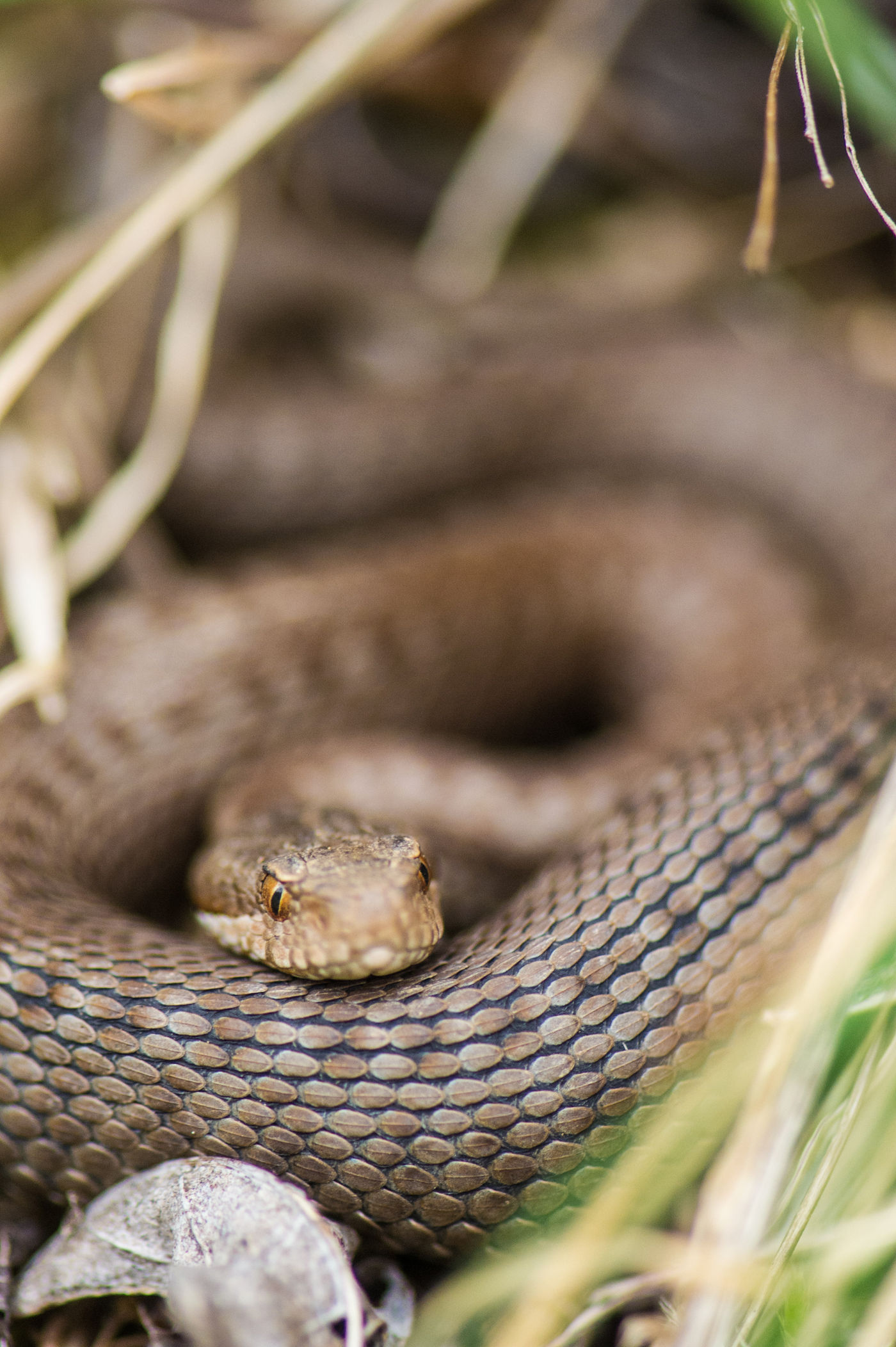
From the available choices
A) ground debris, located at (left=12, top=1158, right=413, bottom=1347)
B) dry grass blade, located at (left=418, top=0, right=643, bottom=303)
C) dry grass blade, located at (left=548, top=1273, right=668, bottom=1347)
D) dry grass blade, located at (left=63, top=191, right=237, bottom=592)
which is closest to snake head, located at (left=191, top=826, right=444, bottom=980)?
ground debris, located at (left=12, top=1158, right=413, bottom=1347)

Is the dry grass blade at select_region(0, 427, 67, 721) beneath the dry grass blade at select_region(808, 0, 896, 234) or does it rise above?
beneath

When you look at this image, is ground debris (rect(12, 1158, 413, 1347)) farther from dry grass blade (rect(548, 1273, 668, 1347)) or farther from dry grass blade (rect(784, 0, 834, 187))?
dry grass blade (rect(784, 0, 834, 187))

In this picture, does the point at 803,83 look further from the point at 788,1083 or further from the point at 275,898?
the point at 275,898

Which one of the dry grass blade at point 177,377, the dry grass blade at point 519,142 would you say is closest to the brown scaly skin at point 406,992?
the dry grass blade at point 177,377

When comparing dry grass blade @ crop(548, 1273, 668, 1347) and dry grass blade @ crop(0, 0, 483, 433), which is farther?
dry grass blade @ crop(0, 0, 483, 433)

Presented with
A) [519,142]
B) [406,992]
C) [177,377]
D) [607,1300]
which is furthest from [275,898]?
[519,142]

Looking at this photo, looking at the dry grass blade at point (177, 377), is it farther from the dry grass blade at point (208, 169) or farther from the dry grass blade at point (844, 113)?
the dry grass blade at point (844, 113)

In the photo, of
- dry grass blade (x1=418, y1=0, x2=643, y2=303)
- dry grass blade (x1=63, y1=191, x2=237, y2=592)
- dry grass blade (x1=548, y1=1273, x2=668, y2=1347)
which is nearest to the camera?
dry grass blade (x1=548, y1=1273, x2=668, y2=1347)

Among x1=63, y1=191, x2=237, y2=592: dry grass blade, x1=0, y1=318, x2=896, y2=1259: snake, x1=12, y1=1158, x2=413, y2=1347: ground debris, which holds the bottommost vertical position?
x1=12, y1=1158, x2=413, y2=1347: ground debris

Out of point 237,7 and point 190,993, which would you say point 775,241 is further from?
point 190,993
